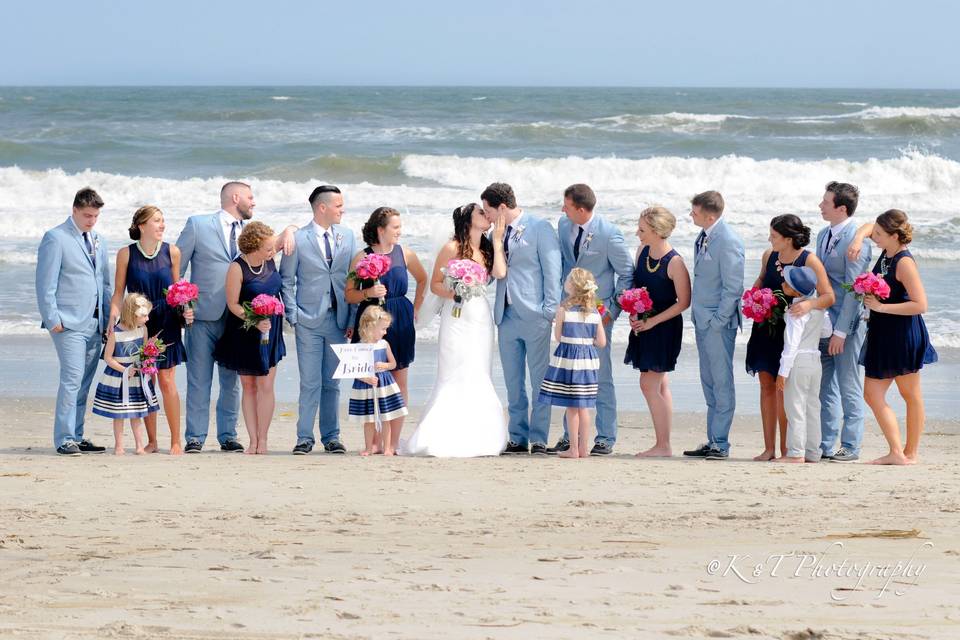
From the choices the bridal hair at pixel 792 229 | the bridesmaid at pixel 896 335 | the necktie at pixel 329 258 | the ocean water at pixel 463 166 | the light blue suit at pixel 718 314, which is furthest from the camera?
the ocean water at pixel 463 166

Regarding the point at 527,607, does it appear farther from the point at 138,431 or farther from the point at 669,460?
the point at 138,431

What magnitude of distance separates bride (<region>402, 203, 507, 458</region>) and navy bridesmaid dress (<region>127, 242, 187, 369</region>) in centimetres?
161

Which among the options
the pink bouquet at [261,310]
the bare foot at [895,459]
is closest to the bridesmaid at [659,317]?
the bare foot at [895,459]

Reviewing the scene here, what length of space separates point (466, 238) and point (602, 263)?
910 mm

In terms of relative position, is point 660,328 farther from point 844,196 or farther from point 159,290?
point 159,290

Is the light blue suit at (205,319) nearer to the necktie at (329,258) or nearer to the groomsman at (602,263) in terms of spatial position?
the necktie at (329,258)

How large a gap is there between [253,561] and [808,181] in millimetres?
25138

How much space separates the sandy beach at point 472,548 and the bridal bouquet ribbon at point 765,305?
891 millimetres

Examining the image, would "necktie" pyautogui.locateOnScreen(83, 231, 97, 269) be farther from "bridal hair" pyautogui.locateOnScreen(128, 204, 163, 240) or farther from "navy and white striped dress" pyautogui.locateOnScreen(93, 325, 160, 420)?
"navy and white striped dress" pyautogui.locateOnScreen(93, 325, 160, 420)

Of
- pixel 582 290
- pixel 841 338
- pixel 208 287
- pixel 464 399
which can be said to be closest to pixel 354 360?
pixel 464 399

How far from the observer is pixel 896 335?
7.04 m

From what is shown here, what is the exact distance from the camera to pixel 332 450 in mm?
7586

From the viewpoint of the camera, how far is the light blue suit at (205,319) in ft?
24.6

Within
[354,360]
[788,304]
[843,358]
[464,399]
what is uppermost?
[788,304]
